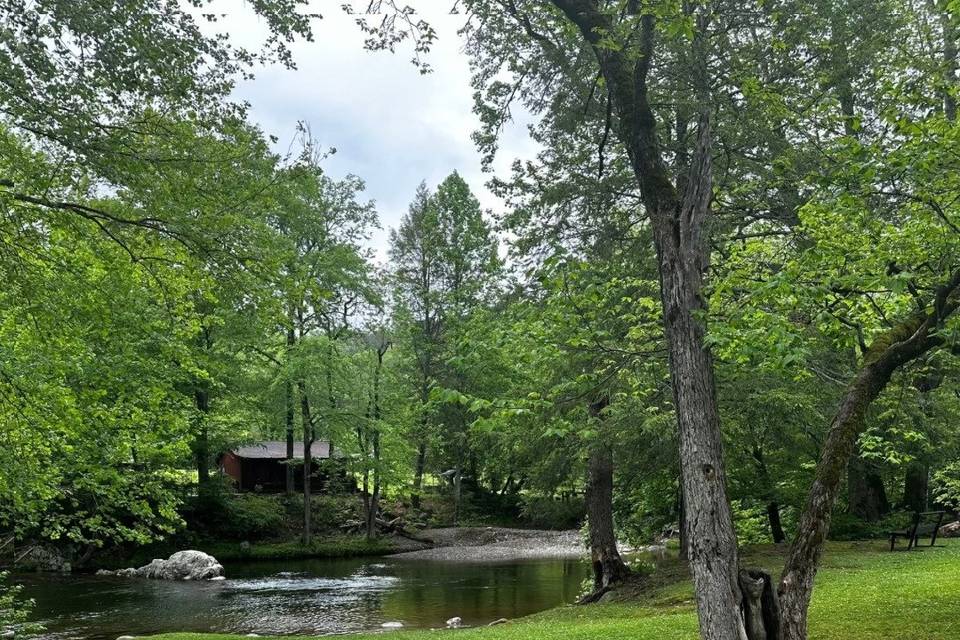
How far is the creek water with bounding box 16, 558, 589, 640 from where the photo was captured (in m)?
15.5

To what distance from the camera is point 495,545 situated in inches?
1234

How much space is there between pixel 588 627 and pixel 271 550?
19.8 metres

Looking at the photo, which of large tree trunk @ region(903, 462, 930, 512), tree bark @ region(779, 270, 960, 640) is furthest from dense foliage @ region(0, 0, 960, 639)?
large tree trunk @ region(903, 462, 930, 512)

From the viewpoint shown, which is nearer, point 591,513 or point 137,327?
point 137,327

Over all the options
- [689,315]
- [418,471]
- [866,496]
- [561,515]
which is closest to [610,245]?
[689,315]

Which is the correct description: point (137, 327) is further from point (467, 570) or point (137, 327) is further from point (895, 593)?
point (467, 570)

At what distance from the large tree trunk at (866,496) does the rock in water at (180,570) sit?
19364mm

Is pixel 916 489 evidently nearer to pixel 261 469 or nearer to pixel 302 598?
pixel 302 598

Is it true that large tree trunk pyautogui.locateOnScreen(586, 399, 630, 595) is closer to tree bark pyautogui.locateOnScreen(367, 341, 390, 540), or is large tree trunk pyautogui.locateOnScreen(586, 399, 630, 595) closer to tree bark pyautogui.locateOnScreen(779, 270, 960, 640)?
tree bark pyautogui.locateOnScreen(779, 270, 960, 640)

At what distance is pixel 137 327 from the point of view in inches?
382

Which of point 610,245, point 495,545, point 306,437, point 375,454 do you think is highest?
point 610,245

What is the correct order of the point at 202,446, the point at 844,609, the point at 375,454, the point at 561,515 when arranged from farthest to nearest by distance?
1. the point at 561,515
2. the point at 375,454
3. the point at 202,446
4. the point at 844,609

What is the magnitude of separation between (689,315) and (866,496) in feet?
55.6

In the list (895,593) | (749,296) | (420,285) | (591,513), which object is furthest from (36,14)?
(420,285)
